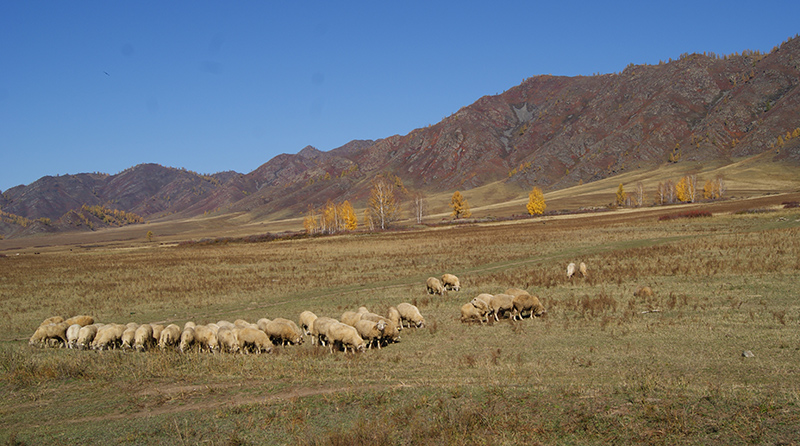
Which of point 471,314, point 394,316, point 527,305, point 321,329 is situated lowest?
point 471,314

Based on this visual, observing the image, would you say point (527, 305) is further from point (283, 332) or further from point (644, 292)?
point (283, 332)

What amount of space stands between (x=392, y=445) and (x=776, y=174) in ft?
689

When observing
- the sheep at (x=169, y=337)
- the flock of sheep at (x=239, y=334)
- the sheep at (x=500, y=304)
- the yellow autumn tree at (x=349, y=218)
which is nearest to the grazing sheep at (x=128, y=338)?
the flock of sheep at (x=239, y=334)

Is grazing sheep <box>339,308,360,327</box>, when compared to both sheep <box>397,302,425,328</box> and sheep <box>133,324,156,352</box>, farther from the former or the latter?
sheep <box>133,324,156,352</box>

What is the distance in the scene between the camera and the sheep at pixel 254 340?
16359 mm

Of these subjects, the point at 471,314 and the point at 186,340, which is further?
the point at 471,314

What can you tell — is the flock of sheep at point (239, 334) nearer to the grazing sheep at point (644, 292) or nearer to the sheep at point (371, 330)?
the sheep at point (371, 330)

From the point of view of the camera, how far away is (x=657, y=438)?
779 centimetres

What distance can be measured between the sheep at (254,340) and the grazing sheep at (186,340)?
1833 mm

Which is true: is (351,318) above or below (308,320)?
above

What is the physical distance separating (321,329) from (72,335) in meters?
10.1

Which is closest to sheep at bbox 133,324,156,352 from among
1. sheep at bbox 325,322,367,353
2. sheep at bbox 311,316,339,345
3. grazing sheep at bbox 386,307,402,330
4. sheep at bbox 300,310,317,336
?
sheep at bbox 300,310,317,336

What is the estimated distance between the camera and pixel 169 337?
671 inches

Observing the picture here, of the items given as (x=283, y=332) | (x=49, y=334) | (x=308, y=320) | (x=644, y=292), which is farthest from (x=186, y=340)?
(x=644, y=292)
